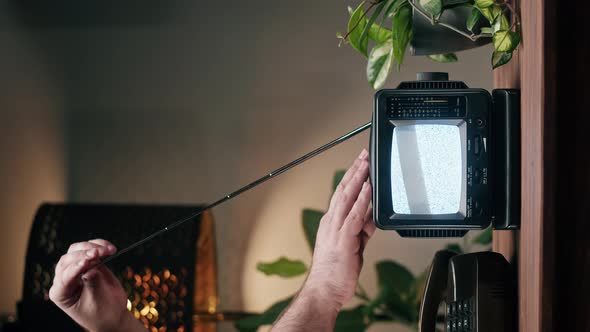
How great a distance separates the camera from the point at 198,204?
2.49m

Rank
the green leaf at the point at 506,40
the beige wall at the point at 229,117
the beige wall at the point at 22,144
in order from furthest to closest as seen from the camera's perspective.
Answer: the beige wall at the point at 22,144 < the beige wall at the point at 229,117 < the green leaf at the point at 506,40

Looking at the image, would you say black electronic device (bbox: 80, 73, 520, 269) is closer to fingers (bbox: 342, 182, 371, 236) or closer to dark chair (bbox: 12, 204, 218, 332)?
fingers (bbox: 342, 182, 371, 236)

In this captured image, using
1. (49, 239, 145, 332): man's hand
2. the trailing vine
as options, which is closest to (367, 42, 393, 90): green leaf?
the trailing vine

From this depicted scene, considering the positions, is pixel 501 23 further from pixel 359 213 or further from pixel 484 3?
pixel 359 213

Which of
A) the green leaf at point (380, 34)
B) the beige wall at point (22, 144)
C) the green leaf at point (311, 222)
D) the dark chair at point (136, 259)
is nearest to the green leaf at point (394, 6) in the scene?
the green leaf at point (380, 34)

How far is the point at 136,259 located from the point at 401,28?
1494 millimetres

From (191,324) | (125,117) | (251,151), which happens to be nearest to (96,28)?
(125,117)

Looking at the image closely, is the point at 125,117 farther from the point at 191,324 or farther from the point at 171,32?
the point at 191,324

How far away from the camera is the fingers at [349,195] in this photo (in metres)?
0.88

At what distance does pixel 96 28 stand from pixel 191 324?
111cm

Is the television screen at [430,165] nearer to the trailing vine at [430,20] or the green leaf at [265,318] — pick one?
the trailing vine at [430,20]

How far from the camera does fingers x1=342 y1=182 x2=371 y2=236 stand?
0.88 metres

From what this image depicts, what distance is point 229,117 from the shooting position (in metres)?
2.47

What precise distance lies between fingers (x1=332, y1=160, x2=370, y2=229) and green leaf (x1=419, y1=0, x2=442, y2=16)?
199 millimetres
